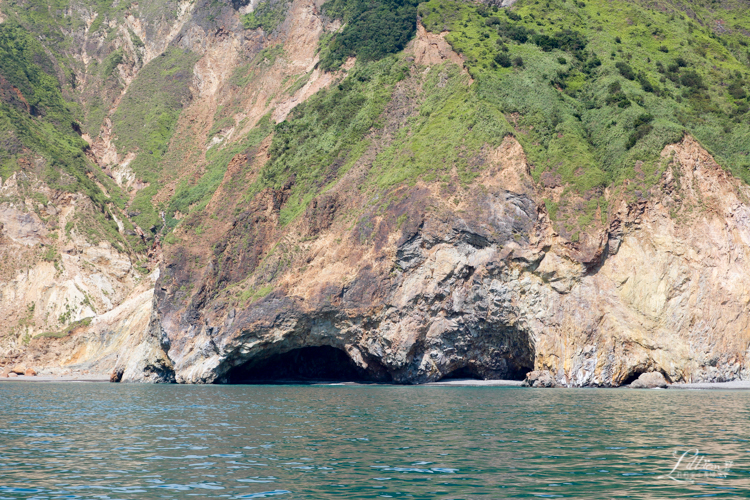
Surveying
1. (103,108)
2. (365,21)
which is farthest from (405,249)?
(103,108)

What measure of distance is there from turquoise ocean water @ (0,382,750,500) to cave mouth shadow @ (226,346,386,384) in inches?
1237

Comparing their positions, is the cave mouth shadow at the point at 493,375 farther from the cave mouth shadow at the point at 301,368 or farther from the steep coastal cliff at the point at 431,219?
the cave mouth shadow at the point at 301,368

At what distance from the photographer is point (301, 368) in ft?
235

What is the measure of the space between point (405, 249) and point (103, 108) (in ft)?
305

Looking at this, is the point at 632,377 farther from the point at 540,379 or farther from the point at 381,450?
the point at 381,450

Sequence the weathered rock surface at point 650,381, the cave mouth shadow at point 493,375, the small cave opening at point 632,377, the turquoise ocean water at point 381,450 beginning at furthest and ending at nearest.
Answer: the cave mouth shadow at point 493,375 → the small cave opening at point 632,377 → the weathered rock surface at point 650,381 → the turquoise ocean water at point 381,450

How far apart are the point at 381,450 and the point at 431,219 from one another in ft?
131

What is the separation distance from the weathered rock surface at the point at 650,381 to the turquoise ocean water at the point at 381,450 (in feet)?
43.2

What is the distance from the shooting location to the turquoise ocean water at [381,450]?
1536 cm

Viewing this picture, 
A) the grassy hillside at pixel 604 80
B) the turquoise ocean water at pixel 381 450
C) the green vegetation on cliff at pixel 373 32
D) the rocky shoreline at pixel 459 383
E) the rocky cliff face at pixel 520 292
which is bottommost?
the rocky shoreline at pixel 459 383

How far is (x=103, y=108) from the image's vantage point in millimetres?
129000

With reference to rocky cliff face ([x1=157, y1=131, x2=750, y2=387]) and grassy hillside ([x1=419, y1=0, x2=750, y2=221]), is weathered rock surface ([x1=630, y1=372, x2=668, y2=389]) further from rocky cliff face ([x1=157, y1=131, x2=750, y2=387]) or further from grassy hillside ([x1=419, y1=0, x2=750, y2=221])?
grassy hillside ([x1=419, y1=0, x2=750, y2=221])

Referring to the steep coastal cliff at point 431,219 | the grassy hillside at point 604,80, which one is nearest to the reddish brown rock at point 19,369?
the steep coastal cliff at point 431,219

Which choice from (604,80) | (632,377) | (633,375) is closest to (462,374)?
(632,377)
